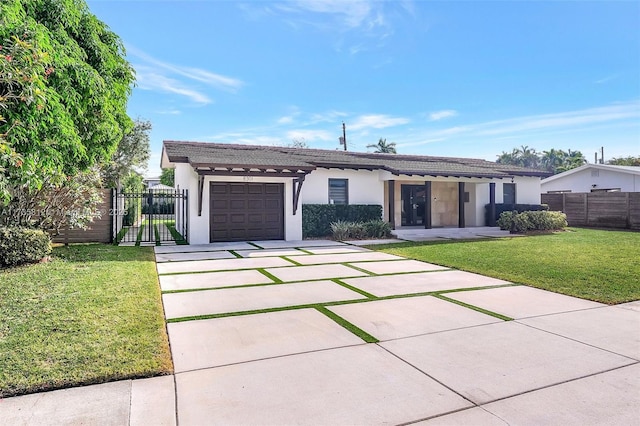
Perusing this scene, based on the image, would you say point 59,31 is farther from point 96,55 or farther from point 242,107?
→ point 242,107

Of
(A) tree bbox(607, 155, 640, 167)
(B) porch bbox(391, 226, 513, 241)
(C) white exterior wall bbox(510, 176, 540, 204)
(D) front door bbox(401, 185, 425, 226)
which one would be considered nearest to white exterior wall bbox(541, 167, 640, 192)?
(C) white exterior wall bbox(510, 176, 540, 204)

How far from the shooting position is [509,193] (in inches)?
757

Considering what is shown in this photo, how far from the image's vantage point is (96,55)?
21.8 feet

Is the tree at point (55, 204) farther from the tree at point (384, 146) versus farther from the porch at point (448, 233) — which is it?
the tree at point (384, 146)

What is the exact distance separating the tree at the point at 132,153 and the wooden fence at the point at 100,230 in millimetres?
13542

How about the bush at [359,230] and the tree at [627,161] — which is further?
the tree at [627,161]

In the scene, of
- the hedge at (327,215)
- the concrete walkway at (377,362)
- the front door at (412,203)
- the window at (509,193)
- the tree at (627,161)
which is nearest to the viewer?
the concrete walkway at (377,362)

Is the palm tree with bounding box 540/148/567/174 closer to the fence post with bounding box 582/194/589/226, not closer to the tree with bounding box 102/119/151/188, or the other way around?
the fence post with bounding box 582/194/589/226

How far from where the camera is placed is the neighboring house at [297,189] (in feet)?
42.4

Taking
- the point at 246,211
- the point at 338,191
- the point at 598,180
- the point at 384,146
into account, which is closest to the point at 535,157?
the point at 384,146

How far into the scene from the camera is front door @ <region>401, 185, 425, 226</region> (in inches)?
734

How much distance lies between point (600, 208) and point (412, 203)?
9.40 m

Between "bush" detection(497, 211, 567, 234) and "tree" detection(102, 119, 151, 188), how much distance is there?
74.6 ft

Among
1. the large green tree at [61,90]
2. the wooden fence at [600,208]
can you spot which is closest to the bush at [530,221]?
the wooden fence at [600,208]
